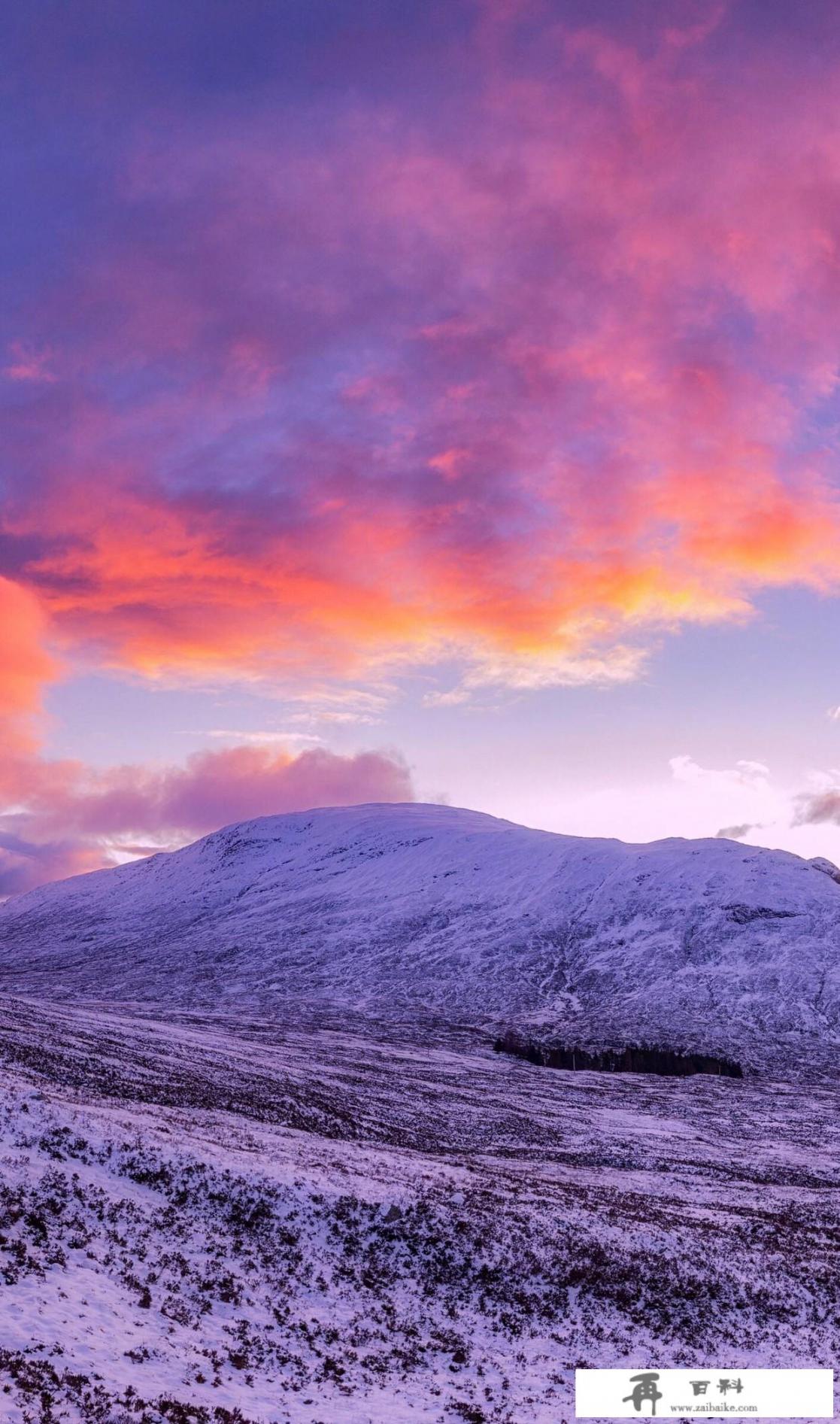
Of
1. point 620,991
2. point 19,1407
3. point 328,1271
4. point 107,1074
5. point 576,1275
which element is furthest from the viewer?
point 620,991

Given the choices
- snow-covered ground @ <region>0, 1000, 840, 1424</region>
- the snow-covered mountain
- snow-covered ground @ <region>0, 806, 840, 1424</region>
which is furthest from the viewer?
the snow-covered mountain

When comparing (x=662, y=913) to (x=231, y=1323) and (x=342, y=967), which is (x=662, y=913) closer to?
(x=342, y=967)

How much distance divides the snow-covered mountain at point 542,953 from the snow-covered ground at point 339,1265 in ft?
265

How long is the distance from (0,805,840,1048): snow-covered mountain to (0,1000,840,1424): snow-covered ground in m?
80.7

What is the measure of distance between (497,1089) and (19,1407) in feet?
209

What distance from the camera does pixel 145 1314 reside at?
19.8 meters

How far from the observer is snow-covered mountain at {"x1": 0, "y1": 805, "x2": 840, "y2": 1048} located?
125 meters

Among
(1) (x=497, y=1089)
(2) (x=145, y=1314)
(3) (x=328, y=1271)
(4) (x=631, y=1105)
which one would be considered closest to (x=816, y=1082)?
(4) (x=631, y=1105)

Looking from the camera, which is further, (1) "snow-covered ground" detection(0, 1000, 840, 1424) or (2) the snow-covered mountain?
(2) the snow-covered mountain

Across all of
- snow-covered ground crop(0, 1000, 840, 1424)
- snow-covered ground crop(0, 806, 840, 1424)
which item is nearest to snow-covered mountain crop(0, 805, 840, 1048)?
snow-covered ground crop(0, 806, 840, 1424)

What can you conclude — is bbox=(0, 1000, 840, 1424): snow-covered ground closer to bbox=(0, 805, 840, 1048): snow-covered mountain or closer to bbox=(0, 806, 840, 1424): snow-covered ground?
bbox=(0, 806, 840, 1424): snow-covered ground

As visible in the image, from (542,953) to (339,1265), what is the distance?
133245mm

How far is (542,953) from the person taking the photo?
153 metres

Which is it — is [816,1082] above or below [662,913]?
below
